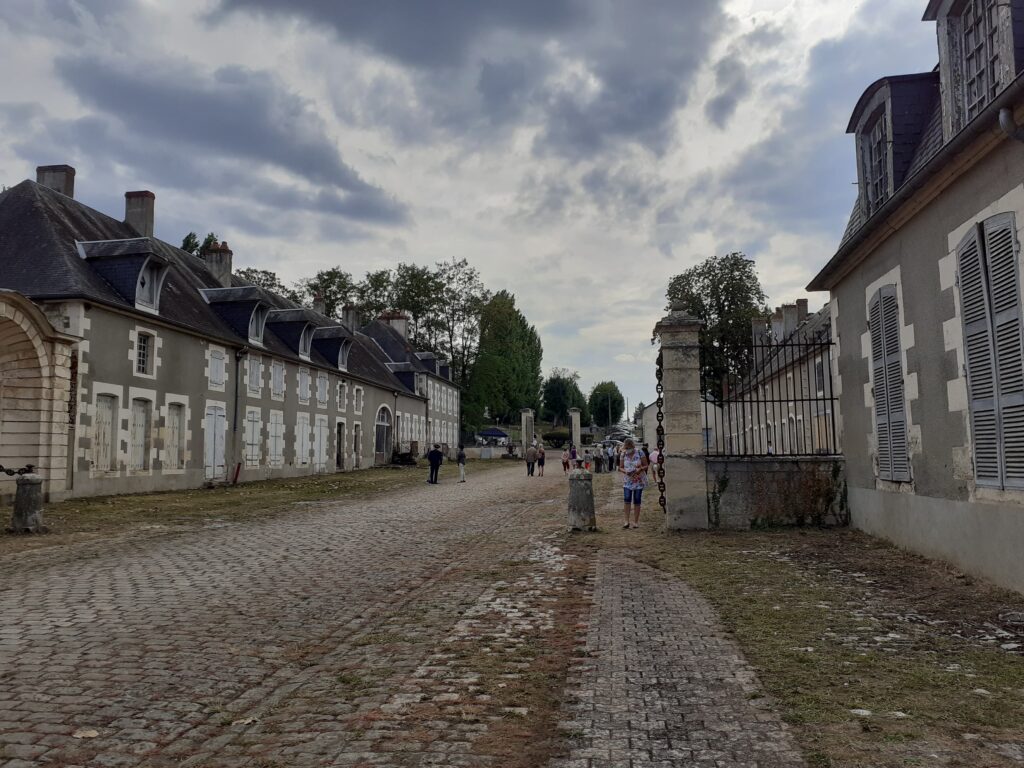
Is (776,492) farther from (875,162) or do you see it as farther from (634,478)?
(875,162)

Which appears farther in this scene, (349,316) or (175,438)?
(349,316)

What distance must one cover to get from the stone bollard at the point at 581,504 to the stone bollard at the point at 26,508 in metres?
8.08

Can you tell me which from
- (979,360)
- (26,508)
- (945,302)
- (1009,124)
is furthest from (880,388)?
(26,508)

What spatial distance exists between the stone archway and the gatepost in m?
13.1

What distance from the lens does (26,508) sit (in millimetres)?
11047

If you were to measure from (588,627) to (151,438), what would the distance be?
18051mm

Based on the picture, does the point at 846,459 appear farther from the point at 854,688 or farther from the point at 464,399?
the point at 464,399

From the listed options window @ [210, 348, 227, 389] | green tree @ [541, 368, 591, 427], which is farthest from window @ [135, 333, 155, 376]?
green tree @ [541, 368, 591, 427]

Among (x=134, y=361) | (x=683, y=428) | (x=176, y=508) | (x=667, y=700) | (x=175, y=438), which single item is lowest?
(x=667, y=700)

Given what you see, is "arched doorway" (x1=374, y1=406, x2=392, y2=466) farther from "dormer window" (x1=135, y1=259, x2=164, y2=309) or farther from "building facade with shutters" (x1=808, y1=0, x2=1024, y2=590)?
"building facade with shutters" (x1=808, y1=0, x2=1024, y2=590)

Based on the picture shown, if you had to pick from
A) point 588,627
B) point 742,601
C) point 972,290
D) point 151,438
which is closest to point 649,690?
point 588,627

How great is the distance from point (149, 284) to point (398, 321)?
30921mm

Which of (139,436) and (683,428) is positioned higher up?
(139,436)

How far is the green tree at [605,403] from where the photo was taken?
117m
